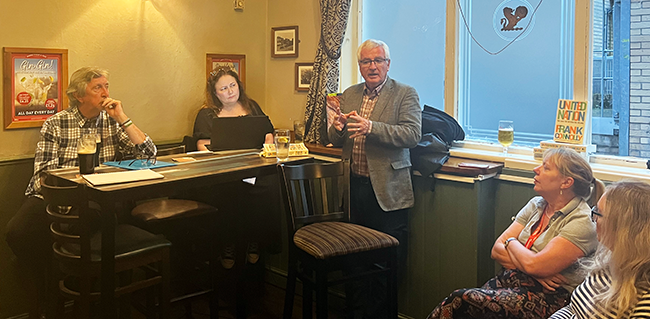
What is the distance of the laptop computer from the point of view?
128 inches

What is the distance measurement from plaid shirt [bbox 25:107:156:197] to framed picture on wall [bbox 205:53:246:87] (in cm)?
108

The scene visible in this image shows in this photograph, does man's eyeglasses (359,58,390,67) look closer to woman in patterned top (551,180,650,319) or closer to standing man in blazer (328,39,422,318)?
standing man in blazer (328,39,422,318)

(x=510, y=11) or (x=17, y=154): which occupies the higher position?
(x=510, y=11)

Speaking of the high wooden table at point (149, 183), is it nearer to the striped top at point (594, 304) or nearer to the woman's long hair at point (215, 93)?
the woman's long hair at point (215, 93)

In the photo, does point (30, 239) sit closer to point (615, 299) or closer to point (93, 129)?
point (93, 129)

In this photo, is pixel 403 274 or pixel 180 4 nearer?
pixel 403 274

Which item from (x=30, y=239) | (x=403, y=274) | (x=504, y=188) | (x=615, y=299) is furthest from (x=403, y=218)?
(x=30, y=239)

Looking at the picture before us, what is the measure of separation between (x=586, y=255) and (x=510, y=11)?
1.56 metres

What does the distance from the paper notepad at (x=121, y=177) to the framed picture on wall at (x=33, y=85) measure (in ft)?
3.42

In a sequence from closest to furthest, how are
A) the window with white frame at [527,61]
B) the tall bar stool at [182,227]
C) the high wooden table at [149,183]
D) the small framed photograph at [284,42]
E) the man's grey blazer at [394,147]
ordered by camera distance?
1. the high wooden table at [149,183]
2. the window with white frame at [527,61]
3. the tall bar stool at [182,227]
4. the man's grey blazer at [394,147]
5. the small framed photograph at [284,42]

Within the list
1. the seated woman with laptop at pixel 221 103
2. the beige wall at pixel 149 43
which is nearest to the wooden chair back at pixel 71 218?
the beige wall at pixel 149 43

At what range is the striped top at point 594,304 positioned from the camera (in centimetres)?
160

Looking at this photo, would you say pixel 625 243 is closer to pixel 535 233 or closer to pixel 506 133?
pixel 535 233

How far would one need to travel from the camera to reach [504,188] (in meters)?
2.99
